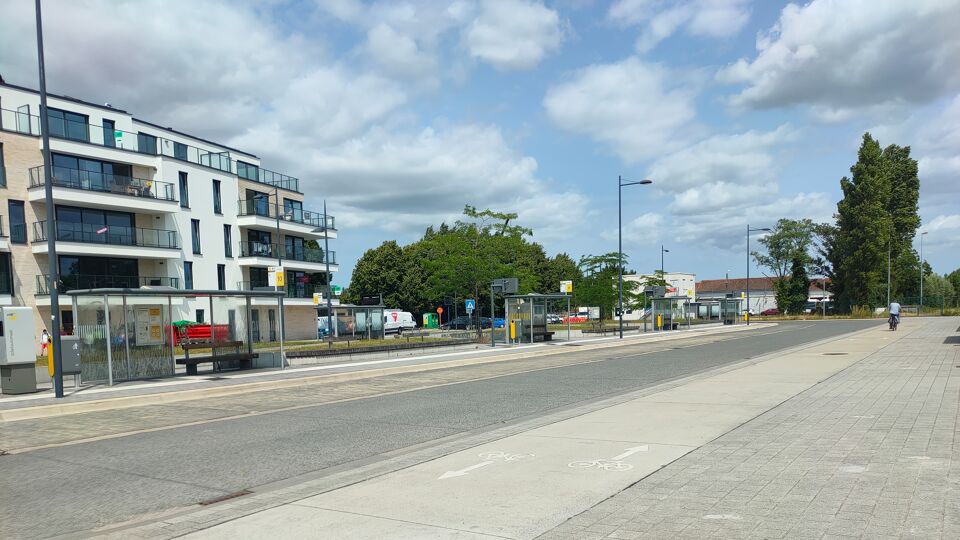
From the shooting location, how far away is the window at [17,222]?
34.2 meters

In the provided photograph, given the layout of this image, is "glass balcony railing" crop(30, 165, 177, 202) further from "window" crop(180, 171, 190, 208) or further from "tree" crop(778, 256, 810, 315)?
"tree" crop(778, 256, 810, 315)

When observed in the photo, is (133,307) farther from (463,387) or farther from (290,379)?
(463,387)

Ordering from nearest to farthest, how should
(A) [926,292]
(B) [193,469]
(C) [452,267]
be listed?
(B) [193,469] < (C) [452,267] < (A) [926,292]

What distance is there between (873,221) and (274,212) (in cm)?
5841

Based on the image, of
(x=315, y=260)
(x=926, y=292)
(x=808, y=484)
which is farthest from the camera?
(x=926, y=292)

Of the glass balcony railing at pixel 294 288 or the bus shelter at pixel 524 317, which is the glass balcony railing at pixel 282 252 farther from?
the bus shelter at pixel 524 317

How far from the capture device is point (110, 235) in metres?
37.8

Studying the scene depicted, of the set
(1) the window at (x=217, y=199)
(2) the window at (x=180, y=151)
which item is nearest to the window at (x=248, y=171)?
(1) the window at (x=217, y=199)

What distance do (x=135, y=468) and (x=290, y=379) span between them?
9.97m

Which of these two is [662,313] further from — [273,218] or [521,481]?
[521,481]

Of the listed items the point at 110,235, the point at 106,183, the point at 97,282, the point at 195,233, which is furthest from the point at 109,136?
the point at 97,282

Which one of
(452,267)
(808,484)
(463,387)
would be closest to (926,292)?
(452,267)

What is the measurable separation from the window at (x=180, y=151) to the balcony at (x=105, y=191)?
3844 mm

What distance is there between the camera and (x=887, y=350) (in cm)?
2255
